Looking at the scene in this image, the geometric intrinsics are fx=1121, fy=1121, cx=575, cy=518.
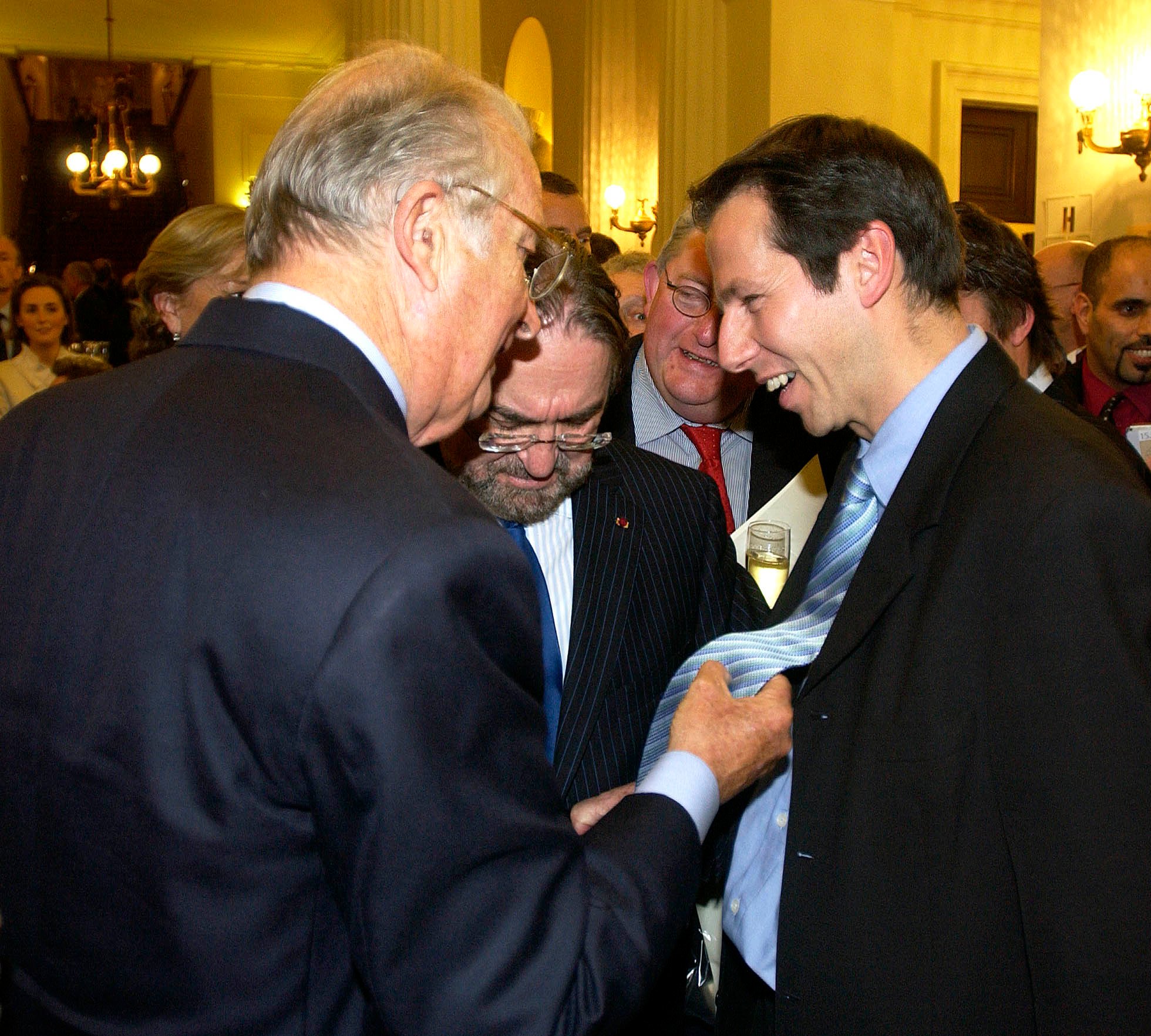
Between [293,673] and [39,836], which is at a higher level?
[293,673]

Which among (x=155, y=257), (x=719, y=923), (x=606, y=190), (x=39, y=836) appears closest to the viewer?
(x=39, y=836)

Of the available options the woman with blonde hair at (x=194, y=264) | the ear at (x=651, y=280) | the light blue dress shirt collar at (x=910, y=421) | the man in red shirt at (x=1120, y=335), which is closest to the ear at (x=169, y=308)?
the woman with blonde hair at (x=194, y=264)

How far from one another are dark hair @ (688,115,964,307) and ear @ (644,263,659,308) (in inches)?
55.5

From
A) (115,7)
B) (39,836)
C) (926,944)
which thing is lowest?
(926,944)

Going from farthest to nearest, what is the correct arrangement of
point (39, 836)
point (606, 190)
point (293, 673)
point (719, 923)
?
1. point (606, 190)
2. point (719, 923)
3. point (39, 836)
4. point (293, 673)

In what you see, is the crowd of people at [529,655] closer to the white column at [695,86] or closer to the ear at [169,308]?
the ear at [169,308]

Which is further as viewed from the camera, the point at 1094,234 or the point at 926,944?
the point at 1094,234

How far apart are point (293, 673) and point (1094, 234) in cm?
749

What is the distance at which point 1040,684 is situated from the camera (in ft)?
4.19

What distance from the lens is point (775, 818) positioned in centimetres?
169

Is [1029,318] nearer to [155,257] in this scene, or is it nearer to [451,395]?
[451,395]

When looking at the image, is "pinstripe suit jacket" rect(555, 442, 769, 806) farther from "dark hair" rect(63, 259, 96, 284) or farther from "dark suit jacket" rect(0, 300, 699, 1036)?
"dark hair" rect(63, 259, 96, 284)

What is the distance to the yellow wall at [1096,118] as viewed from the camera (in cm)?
686

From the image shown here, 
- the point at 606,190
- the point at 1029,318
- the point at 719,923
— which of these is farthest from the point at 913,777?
the point at 606,190
